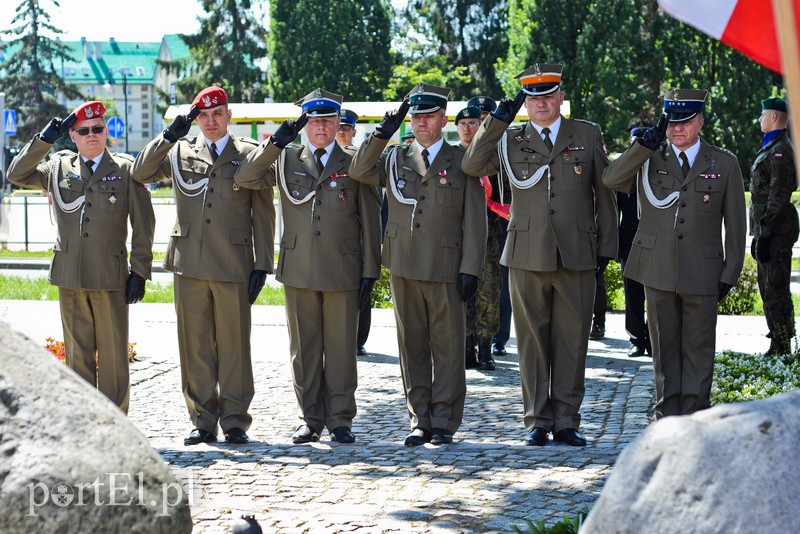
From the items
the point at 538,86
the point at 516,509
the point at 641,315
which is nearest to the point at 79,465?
the point at 516,509

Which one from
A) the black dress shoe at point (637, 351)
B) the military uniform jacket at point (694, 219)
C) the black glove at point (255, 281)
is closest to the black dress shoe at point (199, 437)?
the black glove at point (255, 281)

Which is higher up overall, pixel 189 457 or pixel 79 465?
pixel 79 465

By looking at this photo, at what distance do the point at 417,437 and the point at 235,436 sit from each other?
1.13 metres

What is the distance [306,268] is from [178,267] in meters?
0.82

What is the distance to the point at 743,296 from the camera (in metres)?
14.0

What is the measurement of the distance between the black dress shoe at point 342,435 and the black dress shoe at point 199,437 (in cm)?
75

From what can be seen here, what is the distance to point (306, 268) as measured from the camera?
24.7ft

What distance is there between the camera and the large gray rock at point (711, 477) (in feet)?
10.8

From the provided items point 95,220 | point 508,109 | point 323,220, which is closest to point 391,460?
point 323,220

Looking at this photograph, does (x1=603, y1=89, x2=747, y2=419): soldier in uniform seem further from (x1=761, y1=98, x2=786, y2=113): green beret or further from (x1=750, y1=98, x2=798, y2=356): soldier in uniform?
(x1=761, y1=98, x2=786, y2=113): green beret

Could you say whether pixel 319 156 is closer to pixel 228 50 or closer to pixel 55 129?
pixel 55 129

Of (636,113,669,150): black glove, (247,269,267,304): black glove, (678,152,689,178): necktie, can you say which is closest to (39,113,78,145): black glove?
(247,269,267,304): black glove

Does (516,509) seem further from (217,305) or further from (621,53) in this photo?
(621,53)

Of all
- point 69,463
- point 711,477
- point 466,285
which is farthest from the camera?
point 466,285
